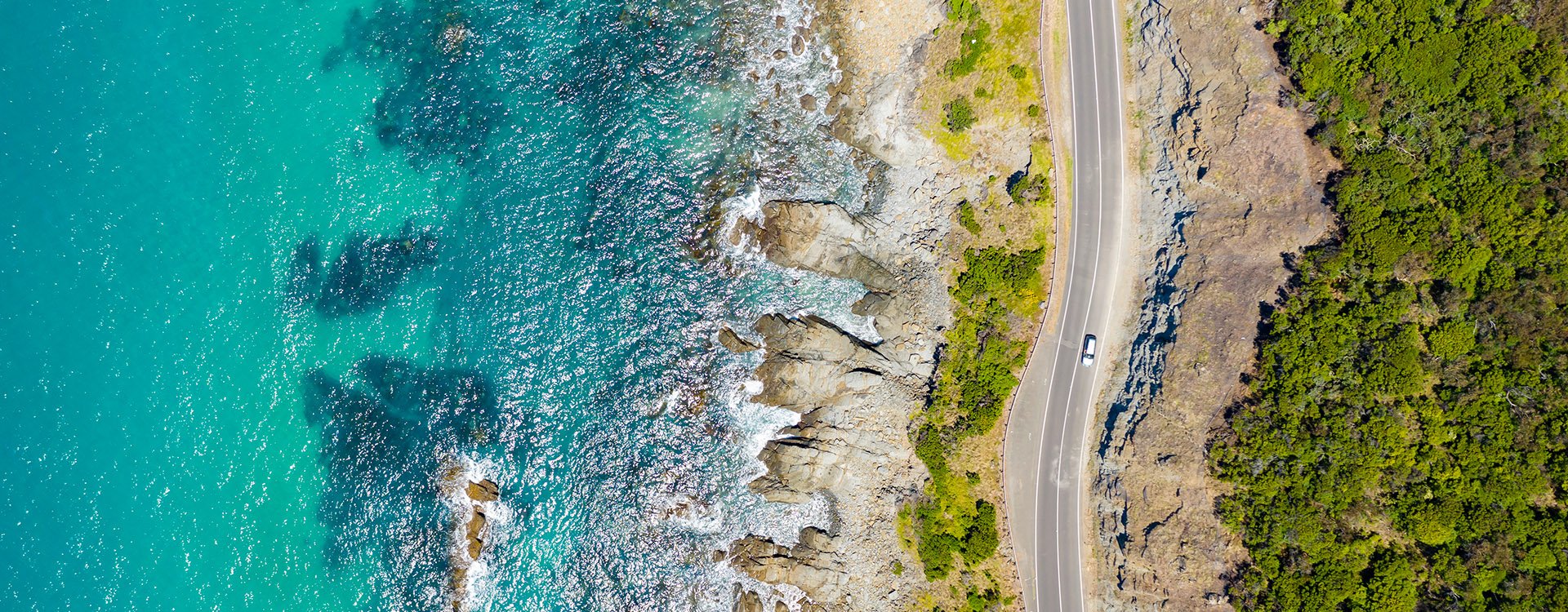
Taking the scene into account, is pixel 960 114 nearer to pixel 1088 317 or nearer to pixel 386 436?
pixel 1088 317

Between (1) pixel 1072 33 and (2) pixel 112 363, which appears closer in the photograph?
(1) pixel 1072 33

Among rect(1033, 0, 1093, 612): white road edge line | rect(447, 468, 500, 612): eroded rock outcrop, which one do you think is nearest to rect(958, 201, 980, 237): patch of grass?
rect(1033, 0, 1093, 612): white road edge line

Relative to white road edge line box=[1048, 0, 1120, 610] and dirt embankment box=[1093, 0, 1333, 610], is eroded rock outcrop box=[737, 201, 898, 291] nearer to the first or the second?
white road edge line box=[1048, 0, 1120, 610]

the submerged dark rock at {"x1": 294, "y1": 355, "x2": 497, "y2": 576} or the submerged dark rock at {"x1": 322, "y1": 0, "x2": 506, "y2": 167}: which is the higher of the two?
the submerged dark rock at {"x1": 322, "y1": 0, "x2": 506, "y2": 167}

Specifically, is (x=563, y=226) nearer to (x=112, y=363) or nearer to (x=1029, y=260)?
(x=1029, y=260)

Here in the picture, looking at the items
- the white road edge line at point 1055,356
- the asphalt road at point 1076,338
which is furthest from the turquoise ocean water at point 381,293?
the asphalt road at point 1076,338

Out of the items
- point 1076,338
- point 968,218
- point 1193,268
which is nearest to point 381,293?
point 968,218

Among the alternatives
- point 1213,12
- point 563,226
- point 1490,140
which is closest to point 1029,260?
point 1213,12
